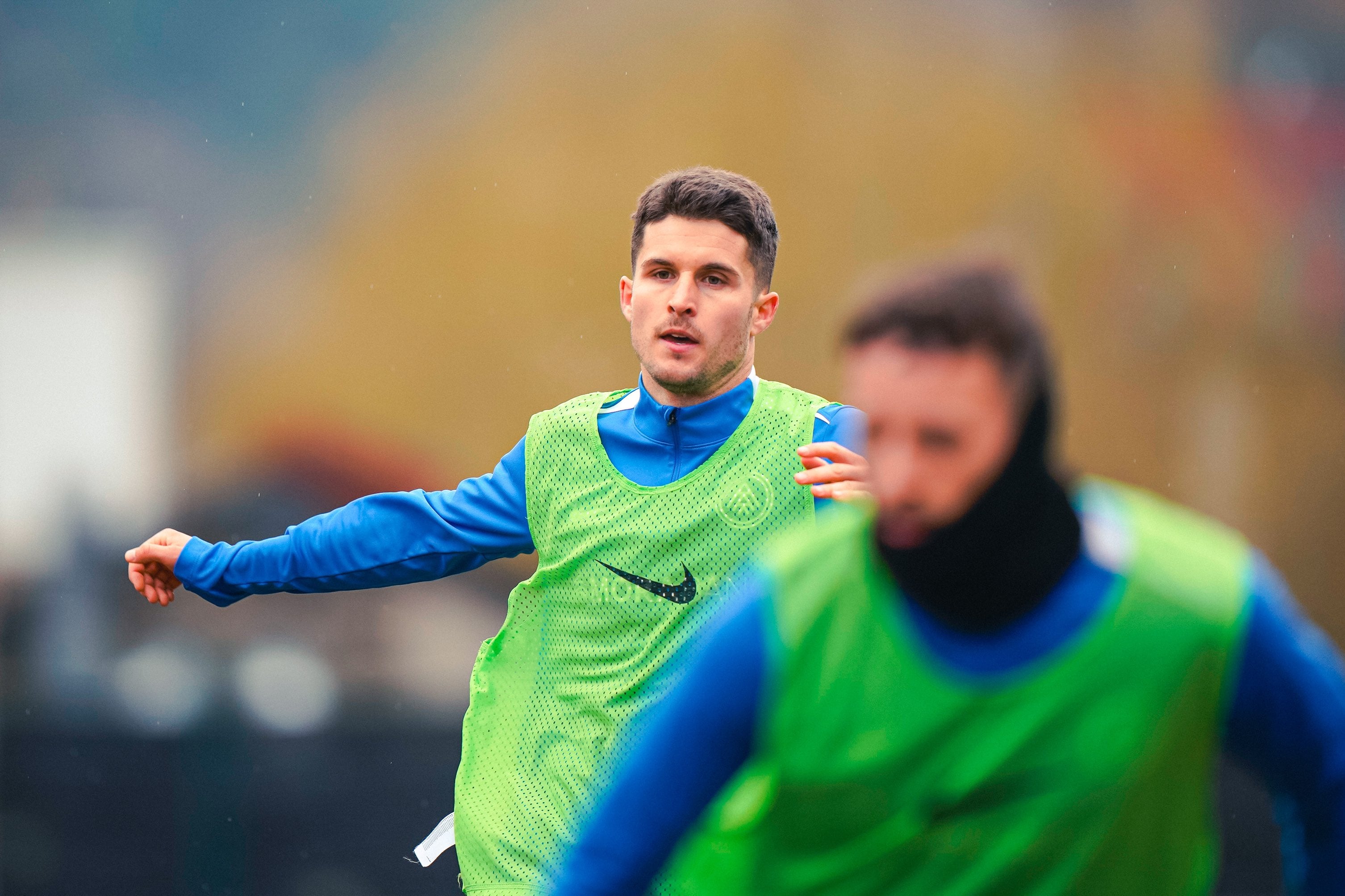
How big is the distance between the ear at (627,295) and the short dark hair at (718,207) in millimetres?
47

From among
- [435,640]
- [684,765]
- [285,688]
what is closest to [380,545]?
[684,765]

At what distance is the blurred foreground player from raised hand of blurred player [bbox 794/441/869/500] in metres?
0.81

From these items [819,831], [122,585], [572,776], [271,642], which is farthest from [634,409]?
[122,585]

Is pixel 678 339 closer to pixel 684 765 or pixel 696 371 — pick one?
pixel 696 371

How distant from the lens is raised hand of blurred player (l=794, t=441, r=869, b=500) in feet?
6.27

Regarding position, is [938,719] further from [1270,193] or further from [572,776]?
[1270,193]

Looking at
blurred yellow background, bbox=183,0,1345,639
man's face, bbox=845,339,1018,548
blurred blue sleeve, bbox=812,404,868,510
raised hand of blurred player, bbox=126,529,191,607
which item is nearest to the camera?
man's face, bbox=845,339,1018,548

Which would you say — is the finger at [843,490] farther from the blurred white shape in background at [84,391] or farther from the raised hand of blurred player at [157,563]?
the blurred white shape in background at [84,391]

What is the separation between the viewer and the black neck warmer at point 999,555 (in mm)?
1047

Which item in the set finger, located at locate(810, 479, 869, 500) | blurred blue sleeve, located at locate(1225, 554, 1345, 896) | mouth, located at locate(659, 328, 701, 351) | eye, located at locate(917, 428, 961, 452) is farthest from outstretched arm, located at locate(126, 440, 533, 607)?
blurred blue sleeve, located at locate(1225, 554, 1345, 896)

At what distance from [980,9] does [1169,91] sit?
665mm

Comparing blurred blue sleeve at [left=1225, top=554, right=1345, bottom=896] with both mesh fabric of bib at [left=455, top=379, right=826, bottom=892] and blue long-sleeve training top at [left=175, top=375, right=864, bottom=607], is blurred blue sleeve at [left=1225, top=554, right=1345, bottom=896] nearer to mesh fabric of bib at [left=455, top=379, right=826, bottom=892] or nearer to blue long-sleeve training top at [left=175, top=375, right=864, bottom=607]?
mesh fabric of bib at [left=455, top=379, right=826, bottom=892]

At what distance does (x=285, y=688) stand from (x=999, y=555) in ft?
10.8

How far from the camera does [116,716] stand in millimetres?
3867
